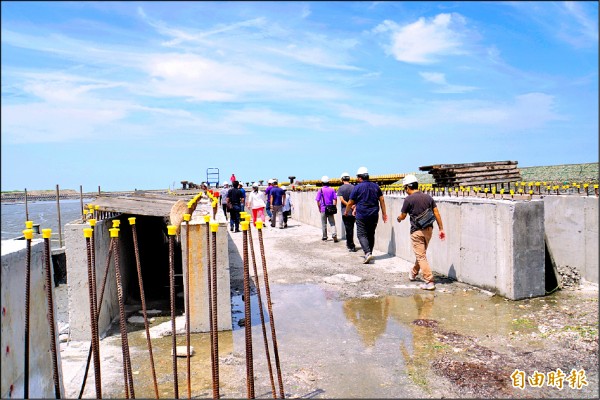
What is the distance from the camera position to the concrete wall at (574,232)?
819cm

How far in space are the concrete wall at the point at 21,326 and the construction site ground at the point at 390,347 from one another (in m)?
1.08

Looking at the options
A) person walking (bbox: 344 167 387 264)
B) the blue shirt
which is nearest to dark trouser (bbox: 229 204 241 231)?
person walking (bbox: 344 167 387 264)

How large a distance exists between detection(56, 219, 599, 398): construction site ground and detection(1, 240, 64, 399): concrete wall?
108 cm

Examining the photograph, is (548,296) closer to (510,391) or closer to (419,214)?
(419,214)

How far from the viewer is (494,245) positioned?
7602 millimetres

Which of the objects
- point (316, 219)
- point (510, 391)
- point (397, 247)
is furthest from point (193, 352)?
point (316, 219)

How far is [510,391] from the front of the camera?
4.38m

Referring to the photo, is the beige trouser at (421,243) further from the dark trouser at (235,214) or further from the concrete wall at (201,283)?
the dark trouser at (235,214)

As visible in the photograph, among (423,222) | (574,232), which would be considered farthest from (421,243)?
(574,232)

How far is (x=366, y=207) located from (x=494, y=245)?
3.32 metres

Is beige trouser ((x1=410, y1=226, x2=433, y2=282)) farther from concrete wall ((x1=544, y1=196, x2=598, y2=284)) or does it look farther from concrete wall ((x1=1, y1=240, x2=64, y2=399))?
concrete wall ((x1=1, y1=240, x2=64, y2=399))

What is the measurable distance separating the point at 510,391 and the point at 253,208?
11.0 m

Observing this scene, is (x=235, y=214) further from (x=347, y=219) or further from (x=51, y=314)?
(x=51, y=314)

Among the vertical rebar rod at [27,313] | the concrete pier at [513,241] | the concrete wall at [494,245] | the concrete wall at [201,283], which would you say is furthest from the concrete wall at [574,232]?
the vertical rebar rod at [27,313]
